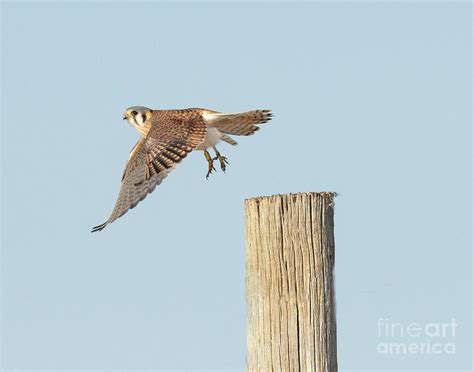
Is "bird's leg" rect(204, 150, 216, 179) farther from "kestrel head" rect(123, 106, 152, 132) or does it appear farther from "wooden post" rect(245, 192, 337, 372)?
"wooden post" rect(245, 192, 337, 372)

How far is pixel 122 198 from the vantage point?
9102mm

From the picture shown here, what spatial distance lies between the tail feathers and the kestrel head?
0.90 meters

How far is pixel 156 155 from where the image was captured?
866 centimetres

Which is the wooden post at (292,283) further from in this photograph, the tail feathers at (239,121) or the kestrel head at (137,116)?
the kestrel head at (137,116)

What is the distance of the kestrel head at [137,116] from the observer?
1012cm

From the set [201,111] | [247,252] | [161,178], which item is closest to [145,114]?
[201,111]

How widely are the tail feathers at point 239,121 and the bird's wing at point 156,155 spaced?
0.20 meters

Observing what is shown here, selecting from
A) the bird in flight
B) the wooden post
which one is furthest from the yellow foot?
the wooden post

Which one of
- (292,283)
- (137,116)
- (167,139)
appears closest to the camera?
(292,283)

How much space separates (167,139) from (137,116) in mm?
1464

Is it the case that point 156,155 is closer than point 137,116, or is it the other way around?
point 156,155

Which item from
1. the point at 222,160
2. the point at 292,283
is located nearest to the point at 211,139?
the point at 222,160

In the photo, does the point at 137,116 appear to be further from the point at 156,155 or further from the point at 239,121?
the point at 156,155

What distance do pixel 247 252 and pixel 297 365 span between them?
60cm
